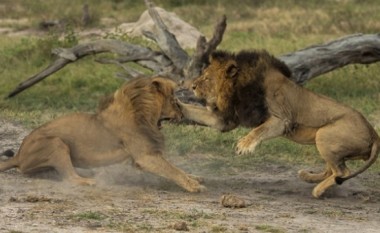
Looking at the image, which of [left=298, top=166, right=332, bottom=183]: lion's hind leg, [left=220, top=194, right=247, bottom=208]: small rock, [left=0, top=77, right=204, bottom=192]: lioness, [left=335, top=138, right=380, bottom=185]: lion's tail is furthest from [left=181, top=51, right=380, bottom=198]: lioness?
[left=220, top=194, right=247, bottom=208]: small rock

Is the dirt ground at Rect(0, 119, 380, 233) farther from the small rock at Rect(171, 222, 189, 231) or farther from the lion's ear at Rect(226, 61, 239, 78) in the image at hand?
the lion's ear at Rect(226, 61, 239, 78)

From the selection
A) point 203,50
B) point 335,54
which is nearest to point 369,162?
point 203,50

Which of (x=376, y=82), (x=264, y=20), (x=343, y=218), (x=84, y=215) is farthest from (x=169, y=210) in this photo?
(x=264, y=20)

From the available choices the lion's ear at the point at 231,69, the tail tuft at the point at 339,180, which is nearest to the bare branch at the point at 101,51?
the lion's ear at the point at 231,69

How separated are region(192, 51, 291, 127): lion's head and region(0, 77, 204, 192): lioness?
1.02 feet

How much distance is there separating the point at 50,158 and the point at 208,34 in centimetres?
1105

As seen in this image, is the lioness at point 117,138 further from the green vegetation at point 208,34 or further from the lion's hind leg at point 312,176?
the green vegetation at point 208,34

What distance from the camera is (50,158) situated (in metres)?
6.36

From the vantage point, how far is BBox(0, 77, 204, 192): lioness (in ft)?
20.6

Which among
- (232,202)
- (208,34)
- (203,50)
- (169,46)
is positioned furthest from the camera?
(208,34)

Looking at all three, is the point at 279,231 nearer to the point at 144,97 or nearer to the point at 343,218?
the point at 343,218

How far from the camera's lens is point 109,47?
33.5 feet

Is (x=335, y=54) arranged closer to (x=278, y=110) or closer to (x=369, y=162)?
(x=278, y=110)

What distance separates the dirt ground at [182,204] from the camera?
511 centimetres
